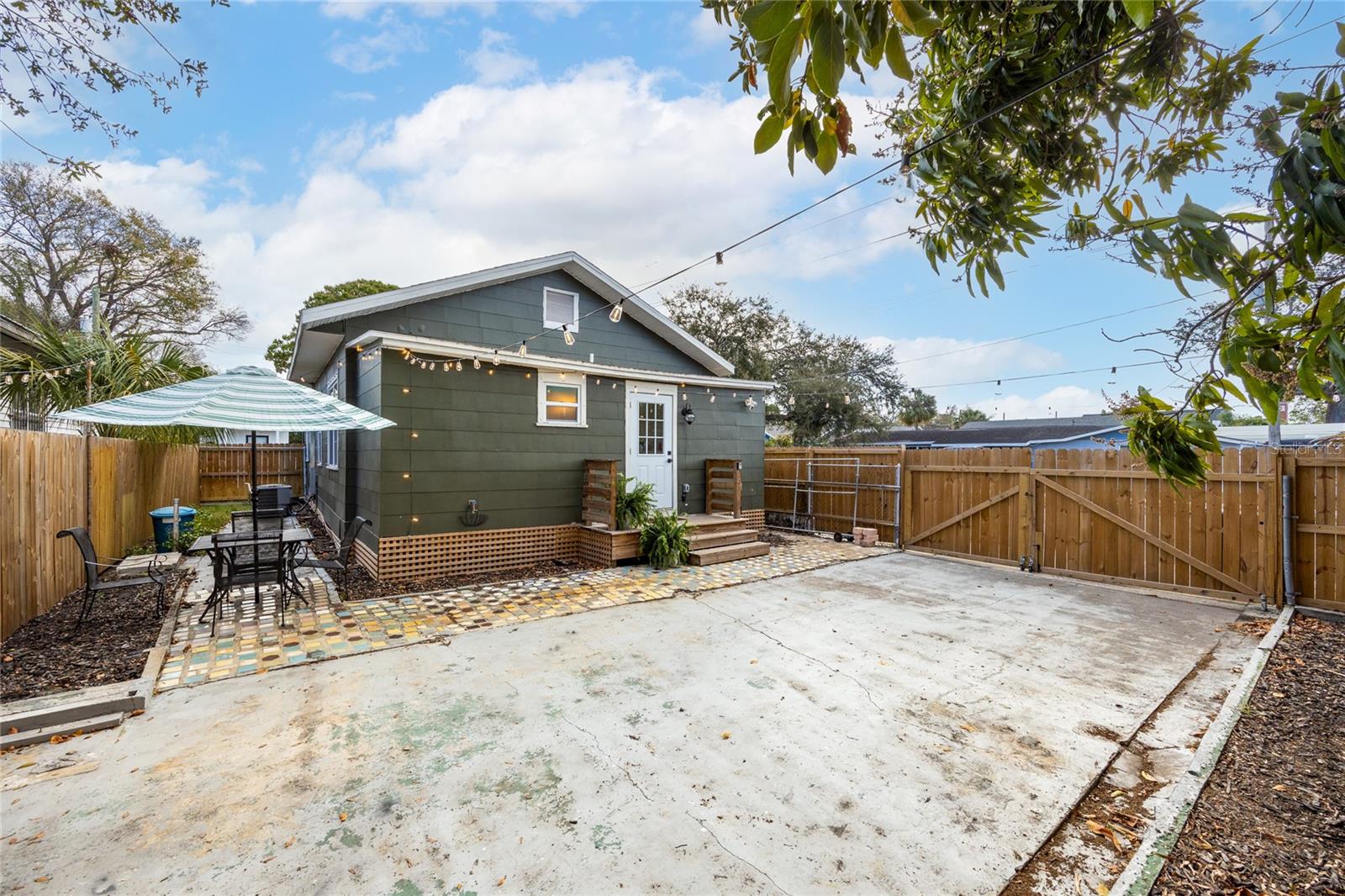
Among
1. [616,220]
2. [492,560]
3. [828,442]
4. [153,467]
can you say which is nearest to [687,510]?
[492,560]

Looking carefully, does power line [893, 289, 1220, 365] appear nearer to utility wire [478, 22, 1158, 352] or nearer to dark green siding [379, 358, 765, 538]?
utility wire [478, 22, 1158, 352]

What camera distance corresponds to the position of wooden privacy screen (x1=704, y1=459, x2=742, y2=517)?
28.4 ft

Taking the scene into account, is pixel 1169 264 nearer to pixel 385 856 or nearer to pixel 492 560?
pixel 385 856

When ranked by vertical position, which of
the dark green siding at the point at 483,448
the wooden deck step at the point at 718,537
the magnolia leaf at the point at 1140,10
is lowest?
the wooden deck step at the point at 718,537

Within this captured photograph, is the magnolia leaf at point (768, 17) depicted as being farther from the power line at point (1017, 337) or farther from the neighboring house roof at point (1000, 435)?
the neighboring house roof at point (1000, 435)

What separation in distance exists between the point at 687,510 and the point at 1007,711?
246 inches

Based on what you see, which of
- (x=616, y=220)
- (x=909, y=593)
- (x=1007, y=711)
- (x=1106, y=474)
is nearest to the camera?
(x=1007, y=711)

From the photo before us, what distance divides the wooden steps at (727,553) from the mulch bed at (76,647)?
5463mm

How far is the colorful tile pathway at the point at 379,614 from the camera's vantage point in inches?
159

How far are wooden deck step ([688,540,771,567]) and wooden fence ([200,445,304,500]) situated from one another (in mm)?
10993

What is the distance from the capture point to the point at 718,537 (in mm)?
7980

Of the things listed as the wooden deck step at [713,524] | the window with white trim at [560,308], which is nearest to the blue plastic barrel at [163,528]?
the window with white trim at [560,308]

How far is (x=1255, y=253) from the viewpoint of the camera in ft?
5.79

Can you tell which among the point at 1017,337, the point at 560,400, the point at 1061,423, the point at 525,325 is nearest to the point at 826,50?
the point at 560,400
